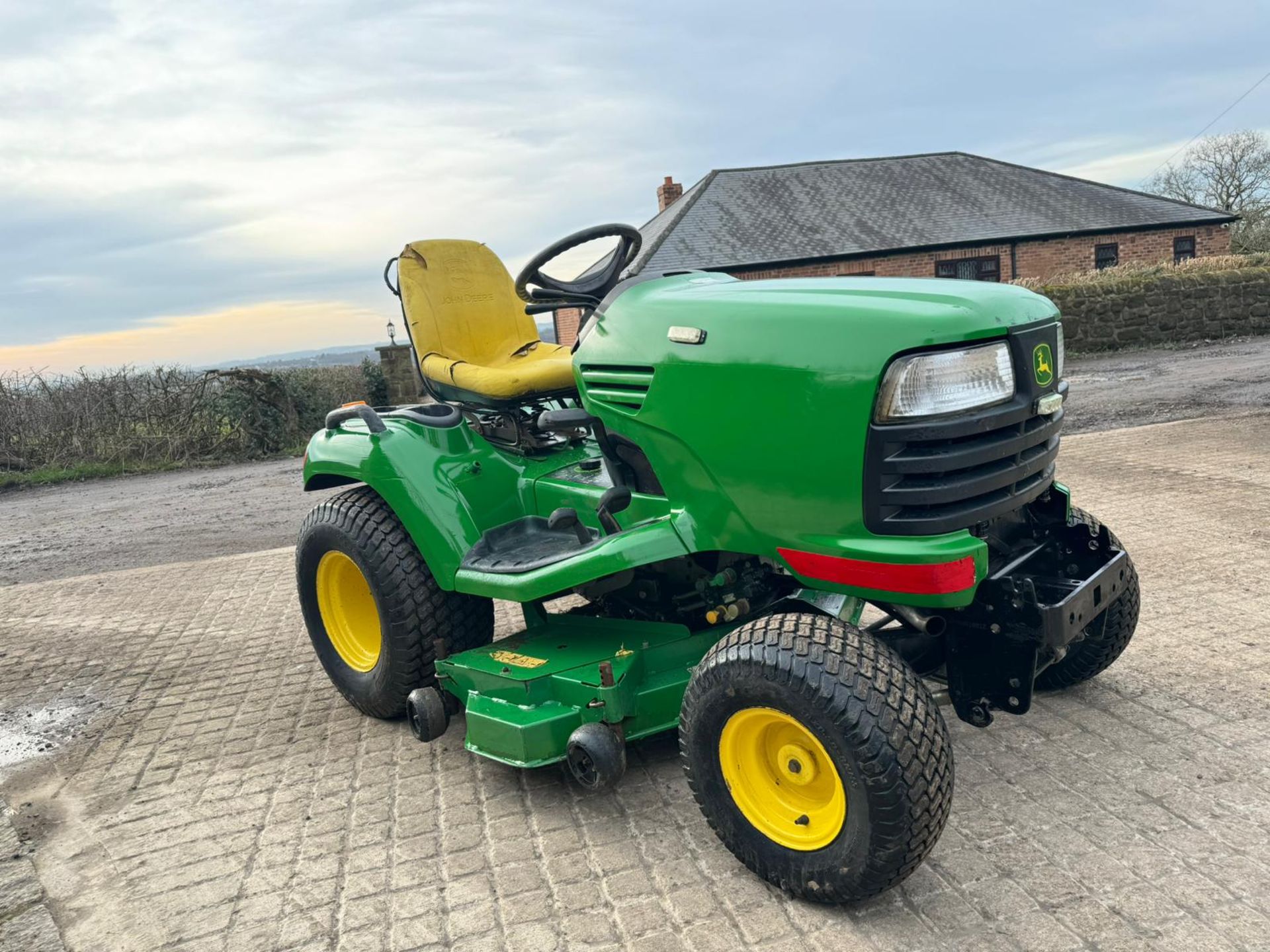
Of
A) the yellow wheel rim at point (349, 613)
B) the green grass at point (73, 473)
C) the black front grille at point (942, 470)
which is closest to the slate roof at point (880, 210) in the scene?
the green grass at point (73, 473)

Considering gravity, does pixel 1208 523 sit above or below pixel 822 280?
below

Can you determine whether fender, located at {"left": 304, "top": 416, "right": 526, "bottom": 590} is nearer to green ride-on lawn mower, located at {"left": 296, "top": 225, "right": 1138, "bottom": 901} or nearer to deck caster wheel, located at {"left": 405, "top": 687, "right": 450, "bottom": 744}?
green ride-on lawn mower, located at {"left": 296, "top": 225, "right": 1138, "bottom": 901}

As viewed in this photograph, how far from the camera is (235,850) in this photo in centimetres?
301

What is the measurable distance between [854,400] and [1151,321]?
17522mm

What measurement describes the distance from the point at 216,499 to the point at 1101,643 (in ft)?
31.6

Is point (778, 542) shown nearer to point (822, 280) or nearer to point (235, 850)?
point (822, 280)

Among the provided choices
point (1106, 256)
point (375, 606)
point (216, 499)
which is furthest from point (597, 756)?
point (1106, 256)

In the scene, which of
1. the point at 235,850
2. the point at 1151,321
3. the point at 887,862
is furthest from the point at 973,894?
the point at 1151,321

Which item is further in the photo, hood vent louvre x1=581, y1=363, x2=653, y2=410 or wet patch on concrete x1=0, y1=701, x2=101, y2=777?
wet patch on concrete x1=0, y1=701, x2=101, y2=777

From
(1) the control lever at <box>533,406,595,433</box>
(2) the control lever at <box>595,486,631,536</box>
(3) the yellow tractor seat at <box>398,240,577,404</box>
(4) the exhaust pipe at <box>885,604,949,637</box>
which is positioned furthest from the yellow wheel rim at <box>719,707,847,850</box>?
(3) the yellow tractor seat at <box>398,240,577,404</box>

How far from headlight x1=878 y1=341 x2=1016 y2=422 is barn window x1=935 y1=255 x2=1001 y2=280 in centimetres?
2431

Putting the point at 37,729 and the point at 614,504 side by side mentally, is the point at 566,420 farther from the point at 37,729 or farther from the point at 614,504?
the point at 37,729

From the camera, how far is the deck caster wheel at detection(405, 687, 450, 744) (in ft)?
11.1

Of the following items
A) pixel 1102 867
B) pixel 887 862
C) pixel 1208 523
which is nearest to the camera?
pixel 887 862
